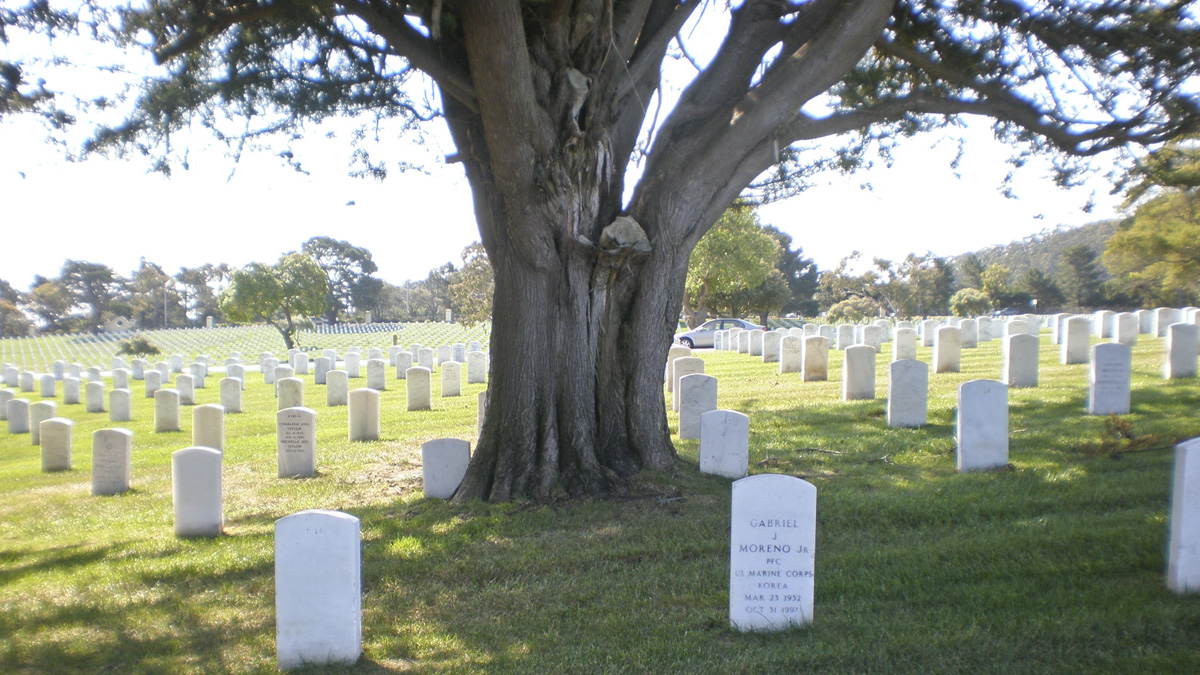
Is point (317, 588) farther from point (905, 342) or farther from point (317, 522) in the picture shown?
point (905, 342)

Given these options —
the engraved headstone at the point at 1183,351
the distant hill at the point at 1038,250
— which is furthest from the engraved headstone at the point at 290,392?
the distant hill at the point at 1038,250

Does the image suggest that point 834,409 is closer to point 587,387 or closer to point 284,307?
point 587,387

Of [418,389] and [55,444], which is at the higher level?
[418,389]

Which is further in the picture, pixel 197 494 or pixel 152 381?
pixel 152 381

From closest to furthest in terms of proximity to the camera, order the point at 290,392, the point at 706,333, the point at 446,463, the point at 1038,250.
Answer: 1. the point at 446,463
2. the point at 290,392
3. the point at 706,333
4. the point at 1038,250

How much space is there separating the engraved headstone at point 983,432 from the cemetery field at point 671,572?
224mm

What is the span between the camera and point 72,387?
22.9m

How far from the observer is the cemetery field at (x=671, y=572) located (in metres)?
4.18

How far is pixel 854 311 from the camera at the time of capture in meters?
52.0

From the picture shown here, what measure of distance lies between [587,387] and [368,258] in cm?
8499

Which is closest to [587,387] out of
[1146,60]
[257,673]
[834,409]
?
[257,673]

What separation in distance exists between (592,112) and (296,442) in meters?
5.75

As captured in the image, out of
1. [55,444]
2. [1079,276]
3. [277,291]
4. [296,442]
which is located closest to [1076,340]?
[296,442]

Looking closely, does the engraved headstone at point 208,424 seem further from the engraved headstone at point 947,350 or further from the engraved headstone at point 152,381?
the engraved headstone at point 152,381
